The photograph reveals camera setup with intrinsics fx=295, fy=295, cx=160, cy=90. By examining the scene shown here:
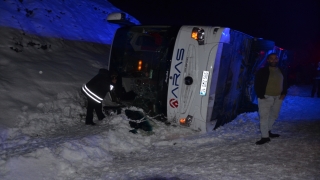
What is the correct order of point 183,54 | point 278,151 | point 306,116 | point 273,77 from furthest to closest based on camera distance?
point 306,116
point 183,54
point 273,77
point 278,151

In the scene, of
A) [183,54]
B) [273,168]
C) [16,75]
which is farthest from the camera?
[16,75]

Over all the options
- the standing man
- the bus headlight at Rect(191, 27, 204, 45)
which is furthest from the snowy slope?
the standing man

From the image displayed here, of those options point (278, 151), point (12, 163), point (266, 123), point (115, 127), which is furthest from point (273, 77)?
point (12, 163)

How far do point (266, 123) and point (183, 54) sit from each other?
2042 millimetres

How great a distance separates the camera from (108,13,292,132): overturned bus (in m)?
5.73

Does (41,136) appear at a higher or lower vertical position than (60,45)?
lower

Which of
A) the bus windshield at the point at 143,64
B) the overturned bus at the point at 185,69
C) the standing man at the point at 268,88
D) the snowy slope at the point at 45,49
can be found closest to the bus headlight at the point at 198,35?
the overturned bus at the point at 185,69

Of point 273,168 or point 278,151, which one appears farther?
point 278,151

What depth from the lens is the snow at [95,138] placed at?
4.17 metres

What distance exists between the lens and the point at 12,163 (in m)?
4.16

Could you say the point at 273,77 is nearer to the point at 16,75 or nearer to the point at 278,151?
the point at 278,151

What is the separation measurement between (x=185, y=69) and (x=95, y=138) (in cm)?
218

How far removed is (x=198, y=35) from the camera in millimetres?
5785

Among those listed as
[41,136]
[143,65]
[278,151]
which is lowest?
[41,136]
